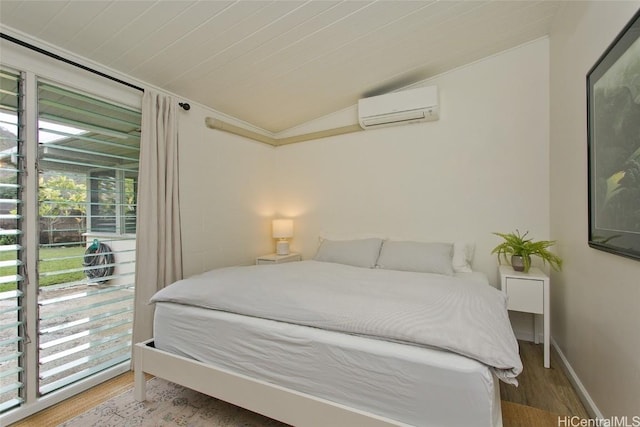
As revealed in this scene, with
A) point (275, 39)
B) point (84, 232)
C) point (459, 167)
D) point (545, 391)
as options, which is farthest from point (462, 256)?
point (84, 232)

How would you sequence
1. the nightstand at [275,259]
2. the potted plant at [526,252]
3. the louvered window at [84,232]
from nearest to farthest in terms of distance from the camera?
the louvered window at [84,232] → the potted plant at [526,252] → the nightstand at [275,259]

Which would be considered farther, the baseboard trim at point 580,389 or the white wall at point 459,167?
the white wall at point 459,167

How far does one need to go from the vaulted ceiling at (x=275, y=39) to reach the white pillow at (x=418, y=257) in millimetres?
1629

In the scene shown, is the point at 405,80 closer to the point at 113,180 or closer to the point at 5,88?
the point at 113,180

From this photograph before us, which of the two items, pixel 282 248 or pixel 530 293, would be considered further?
pixel 282 248

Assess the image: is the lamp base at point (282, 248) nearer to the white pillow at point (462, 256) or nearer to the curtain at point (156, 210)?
the curtain at point (156, 210)

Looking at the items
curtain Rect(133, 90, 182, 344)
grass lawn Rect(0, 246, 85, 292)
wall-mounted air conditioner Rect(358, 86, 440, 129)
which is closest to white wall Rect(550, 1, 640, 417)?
wall-mounted air conditioner Rect(358, 86, 440, 129)

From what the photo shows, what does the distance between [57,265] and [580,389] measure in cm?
330

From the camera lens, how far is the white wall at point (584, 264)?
1.36 m

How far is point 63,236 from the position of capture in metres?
1.98

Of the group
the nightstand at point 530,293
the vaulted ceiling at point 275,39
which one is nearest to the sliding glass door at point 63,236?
the vaulted ceiling at point 275,39

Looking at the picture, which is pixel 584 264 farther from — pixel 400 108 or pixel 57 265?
pixel 57 265

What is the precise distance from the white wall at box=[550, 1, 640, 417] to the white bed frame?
61 centimetres

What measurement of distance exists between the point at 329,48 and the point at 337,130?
1211 mm
